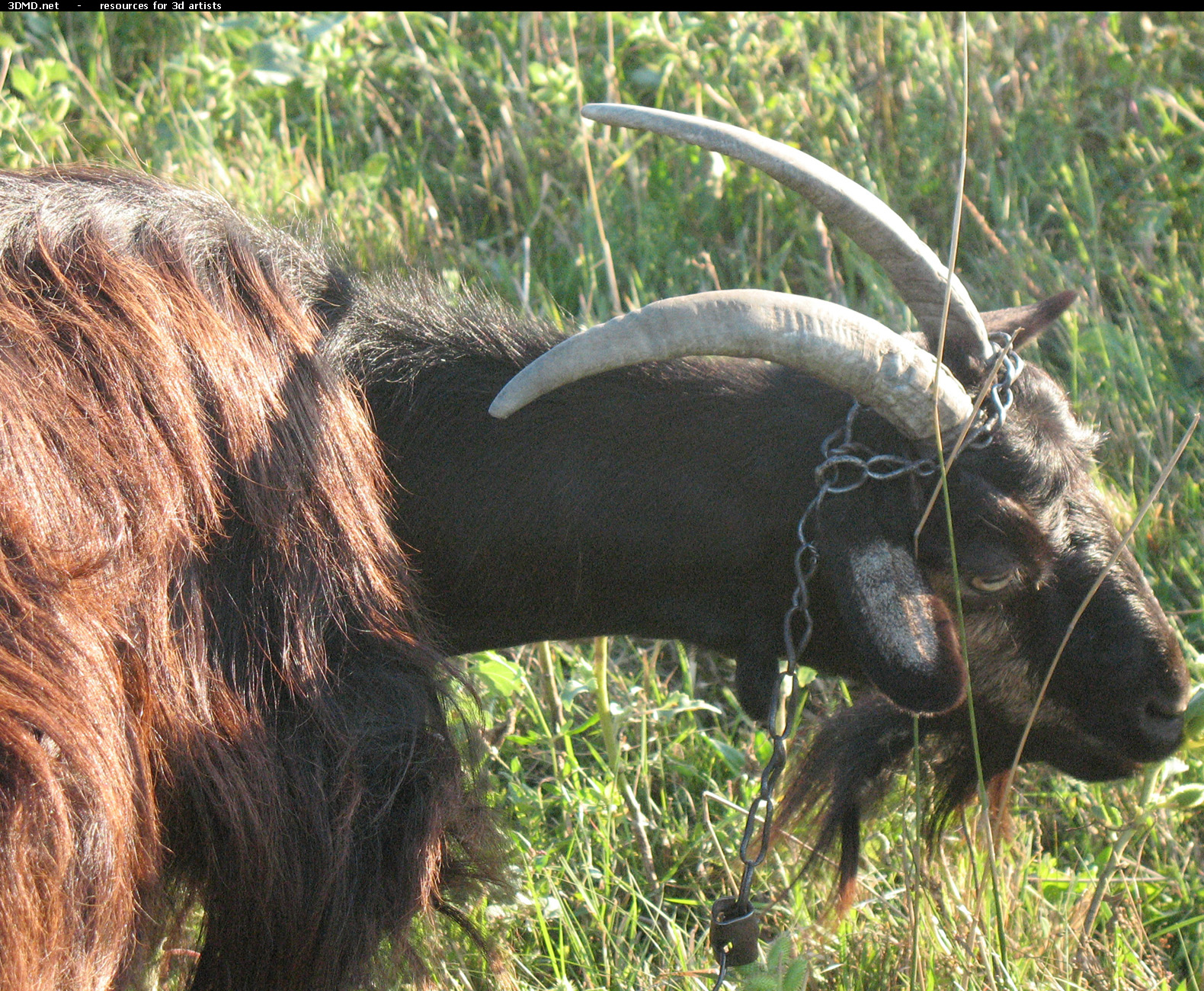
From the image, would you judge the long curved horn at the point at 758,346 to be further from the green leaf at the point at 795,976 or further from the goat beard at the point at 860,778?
the green leaf at the point at 795,976

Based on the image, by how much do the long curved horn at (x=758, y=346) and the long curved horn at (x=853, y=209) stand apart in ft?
0.60

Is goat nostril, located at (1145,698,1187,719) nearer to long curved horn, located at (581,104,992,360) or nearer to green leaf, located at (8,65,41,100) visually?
long curved horn, located at (581,104,992,360)

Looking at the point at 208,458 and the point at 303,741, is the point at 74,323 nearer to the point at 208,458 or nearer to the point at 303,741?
the point at 208,458

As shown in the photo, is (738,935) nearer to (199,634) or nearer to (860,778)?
(860,778)

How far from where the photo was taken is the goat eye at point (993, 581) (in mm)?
2445

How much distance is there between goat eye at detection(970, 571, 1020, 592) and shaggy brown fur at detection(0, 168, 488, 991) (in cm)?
108

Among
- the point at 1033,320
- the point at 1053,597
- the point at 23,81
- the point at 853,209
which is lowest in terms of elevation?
the point at 1053,597

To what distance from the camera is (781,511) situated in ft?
8.18

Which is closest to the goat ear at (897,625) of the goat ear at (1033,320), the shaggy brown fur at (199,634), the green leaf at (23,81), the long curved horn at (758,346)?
the long curved horn at (758,346)

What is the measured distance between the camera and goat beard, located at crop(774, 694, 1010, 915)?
9.46 ft

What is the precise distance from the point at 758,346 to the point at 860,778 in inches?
47.3

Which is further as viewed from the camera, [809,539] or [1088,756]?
[1088,756]

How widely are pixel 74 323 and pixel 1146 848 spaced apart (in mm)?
2805

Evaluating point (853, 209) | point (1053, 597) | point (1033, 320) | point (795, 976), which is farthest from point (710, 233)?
point (795, 976)
